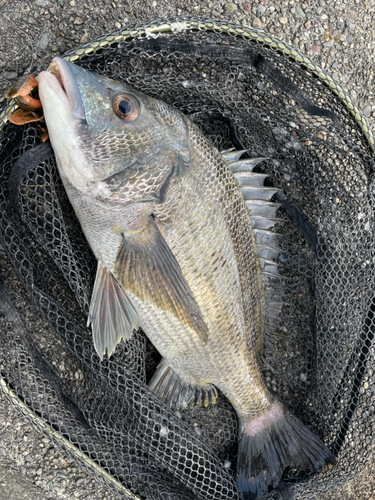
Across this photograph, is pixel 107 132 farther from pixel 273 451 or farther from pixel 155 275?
pixel 273 451

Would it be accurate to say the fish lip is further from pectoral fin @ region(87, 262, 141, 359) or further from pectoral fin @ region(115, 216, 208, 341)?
pectoral fin @ region(87, 262, 141, 359)

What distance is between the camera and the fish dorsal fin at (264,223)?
7.47 feet

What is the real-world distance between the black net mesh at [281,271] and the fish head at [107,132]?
224mm

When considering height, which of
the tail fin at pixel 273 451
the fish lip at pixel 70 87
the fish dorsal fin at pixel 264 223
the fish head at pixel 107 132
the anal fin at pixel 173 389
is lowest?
the tail fin at pixel 273 451

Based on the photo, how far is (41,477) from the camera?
7.61 feet

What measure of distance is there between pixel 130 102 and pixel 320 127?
1.08 meters

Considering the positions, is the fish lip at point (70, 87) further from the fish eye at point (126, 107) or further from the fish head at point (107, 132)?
the fish eye at point (126, 107)

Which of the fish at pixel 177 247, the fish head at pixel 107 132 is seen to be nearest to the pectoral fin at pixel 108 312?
the fish at pixel 177 247

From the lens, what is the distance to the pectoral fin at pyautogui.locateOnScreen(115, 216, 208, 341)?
6.33ft

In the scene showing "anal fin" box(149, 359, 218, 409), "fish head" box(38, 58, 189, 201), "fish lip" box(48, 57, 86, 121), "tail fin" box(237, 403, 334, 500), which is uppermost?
"fish lip" box(48, 57, 86, 121)

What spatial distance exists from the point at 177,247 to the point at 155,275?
167 mm

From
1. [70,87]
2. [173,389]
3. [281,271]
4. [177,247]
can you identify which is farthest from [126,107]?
[173,389]

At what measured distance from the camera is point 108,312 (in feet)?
7.00

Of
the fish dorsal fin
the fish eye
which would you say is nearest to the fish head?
the fish eye
